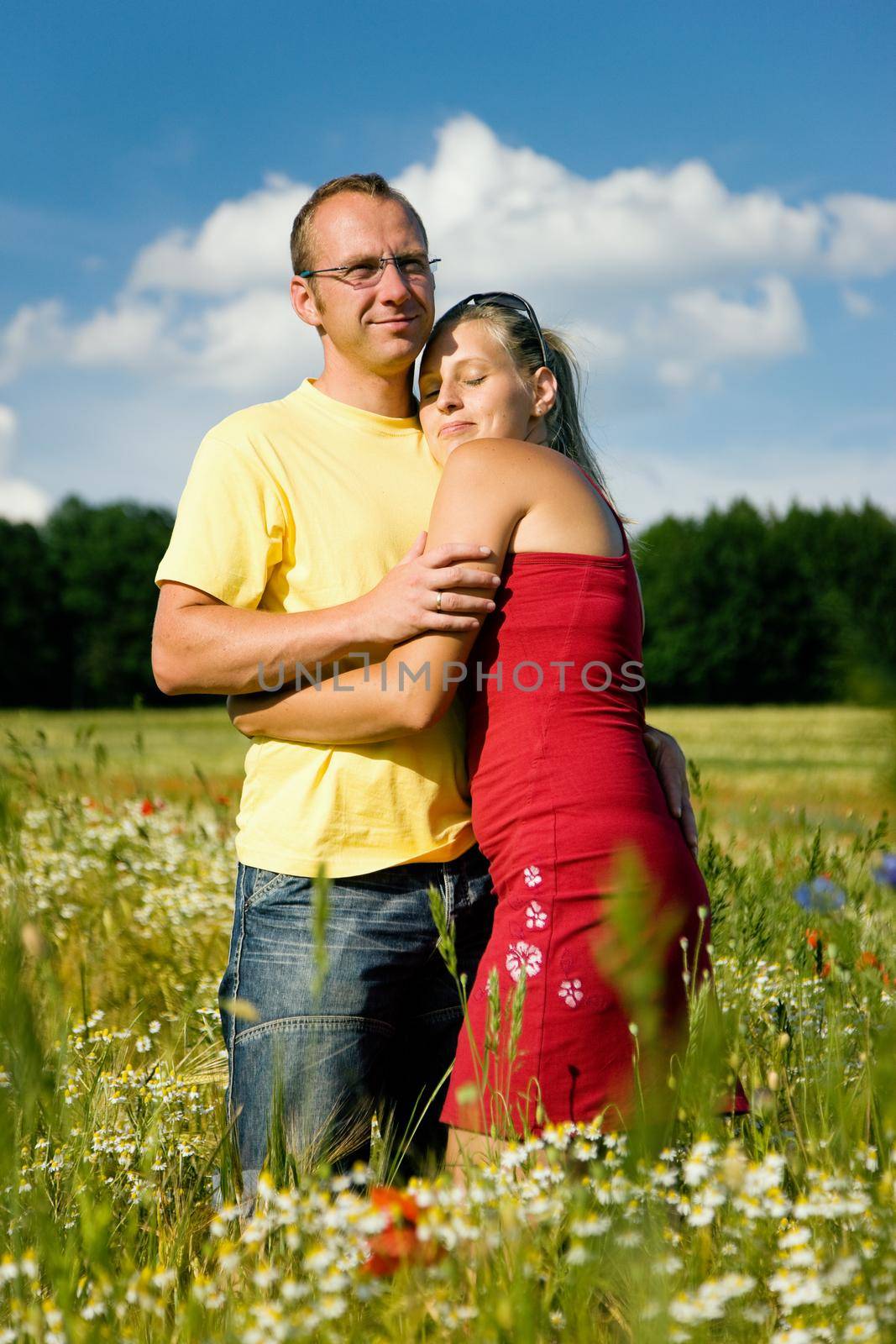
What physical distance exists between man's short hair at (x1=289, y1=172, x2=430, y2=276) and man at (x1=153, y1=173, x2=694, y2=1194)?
0.19m

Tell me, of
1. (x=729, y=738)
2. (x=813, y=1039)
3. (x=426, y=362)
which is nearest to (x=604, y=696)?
(x=813, y=1039)

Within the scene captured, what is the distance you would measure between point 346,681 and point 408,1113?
1.16 meters

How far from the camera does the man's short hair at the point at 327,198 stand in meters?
2.86

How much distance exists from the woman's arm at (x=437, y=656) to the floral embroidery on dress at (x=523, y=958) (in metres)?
0.51

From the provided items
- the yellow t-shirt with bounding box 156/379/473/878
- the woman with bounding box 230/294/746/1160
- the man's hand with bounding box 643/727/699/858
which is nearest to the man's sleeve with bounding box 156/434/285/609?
the yellow t-shirt with bounding box 156/379/473/878

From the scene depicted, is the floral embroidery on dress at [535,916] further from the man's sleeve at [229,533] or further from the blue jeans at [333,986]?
the man's sleeve at [229,533]

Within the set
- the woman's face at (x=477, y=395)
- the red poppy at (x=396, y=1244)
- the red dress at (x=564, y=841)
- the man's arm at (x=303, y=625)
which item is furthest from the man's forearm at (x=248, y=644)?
the red poppy at (x=396, y=1244)

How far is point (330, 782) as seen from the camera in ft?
8.16

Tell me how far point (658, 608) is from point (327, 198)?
62482mm

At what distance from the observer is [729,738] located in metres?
30.1

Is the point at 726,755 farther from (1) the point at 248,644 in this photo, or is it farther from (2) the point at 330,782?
(1) the point at 248,644

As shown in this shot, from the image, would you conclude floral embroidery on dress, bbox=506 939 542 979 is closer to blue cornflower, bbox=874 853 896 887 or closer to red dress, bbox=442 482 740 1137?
red dress, bbox=442 482 740 1137

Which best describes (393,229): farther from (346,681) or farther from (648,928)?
(648,928)

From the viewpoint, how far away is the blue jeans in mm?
2410
